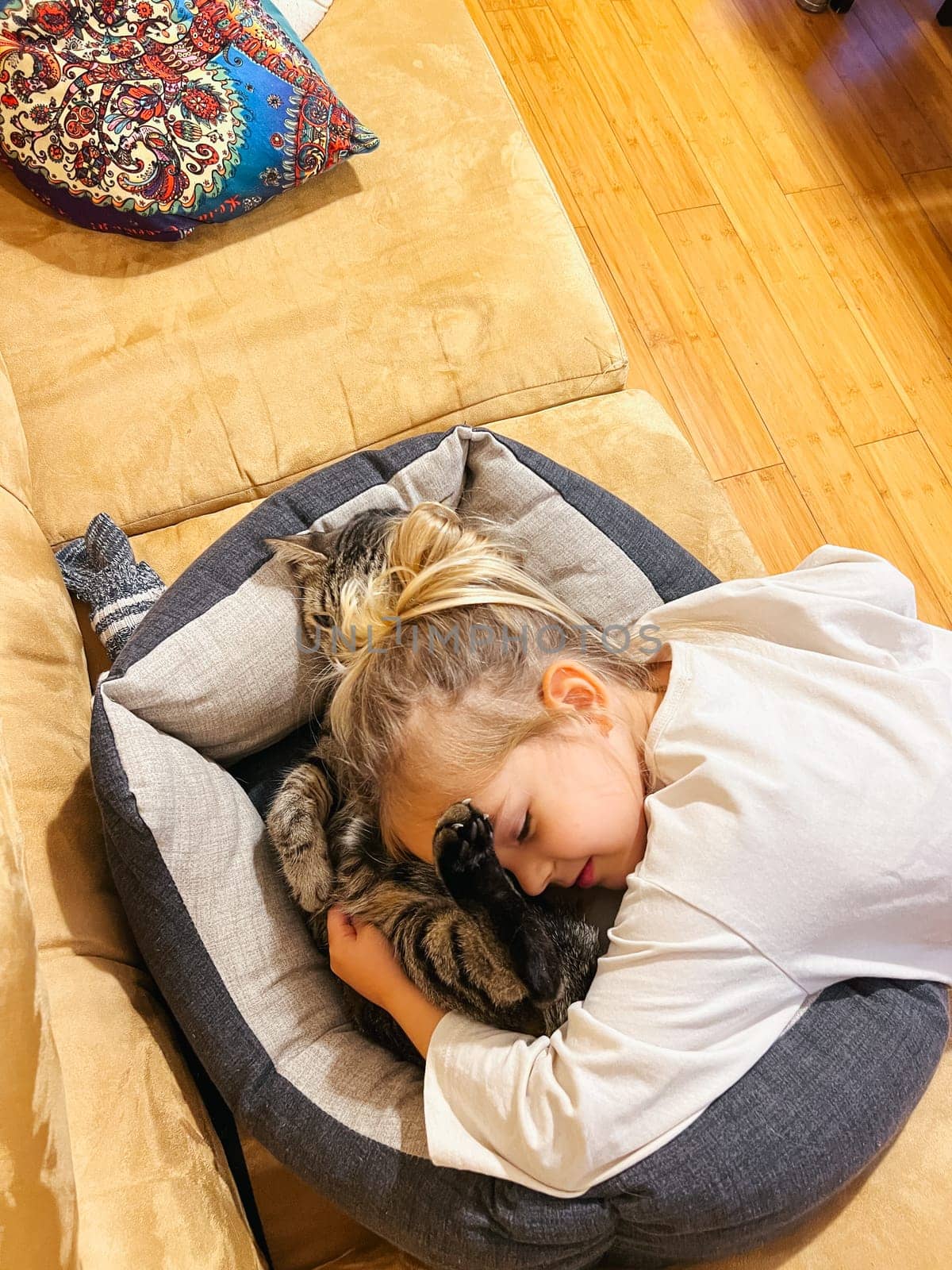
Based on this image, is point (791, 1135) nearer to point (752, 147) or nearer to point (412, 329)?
point (412, 329)

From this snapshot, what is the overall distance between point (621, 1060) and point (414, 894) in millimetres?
337

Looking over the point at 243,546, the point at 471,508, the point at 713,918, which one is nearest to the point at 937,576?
the point at 471,508

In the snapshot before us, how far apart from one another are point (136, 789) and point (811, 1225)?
0.88 meters

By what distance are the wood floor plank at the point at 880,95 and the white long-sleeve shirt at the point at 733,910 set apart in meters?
1.99

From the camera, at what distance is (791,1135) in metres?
0.92

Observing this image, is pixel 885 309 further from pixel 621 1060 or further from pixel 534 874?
pixel 621 1060

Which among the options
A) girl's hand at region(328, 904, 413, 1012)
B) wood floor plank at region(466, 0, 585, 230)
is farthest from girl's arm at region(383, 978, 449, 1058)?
wood floor plank at region(466, 0, 585, 230)

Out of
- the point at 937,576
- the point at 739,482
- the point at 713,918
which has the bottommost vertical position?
the point at 937,576

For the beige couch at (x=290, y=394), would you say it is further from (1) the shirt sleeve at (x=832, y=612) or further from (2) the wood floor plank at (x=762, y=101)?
(2) the wood floor plank at (x=762, y=101)

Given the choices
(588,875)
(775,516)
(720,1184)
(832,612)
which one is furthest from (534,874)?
(775,516)

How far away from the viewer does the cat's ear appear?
125 cm

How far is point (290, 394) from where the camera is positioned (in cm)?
152

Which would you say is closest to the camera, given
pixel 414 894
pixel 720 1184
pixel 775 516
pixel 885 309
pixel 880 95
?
pixel 720 1184

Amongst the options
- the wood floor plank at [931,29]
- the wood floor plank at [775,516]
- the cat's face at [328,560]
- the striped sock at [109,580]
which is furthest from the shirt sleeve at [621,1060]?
the wood floor plank at [931,29]
